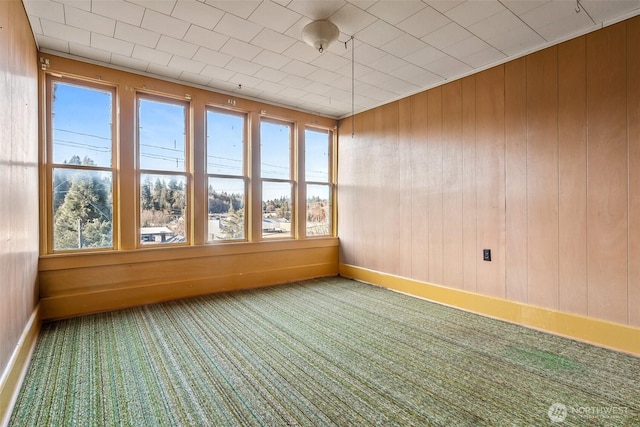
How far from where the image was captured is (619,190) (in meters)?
2.65

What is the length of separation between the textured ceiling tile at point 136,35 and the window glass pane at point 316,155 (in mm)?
2656

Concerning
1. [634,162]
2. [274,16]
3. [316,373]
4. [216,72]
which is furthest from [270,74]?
[634,162]

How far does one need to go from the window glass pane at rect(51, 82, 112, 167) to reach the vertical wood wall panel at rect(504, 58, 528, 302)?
14.7 feet

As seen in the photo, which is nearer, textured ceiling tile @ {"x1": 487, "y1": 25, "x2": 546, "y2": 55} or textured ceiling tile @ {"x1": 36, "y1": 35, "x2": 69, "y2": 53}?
textured ceiling tile @ {"x1": 487, "y1": 25, "x2": 546, "y2": 55}

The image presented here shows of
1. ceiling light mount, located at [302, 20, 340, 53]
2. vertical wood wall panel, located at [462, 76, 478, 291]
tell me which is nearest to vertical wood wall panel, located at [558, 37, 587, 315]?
vertical wood wall panel, located at [462, 76, 478, 291]

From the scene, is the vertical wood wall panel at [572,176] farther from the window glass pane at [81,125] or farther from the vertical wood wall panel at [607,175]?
the window glass pane at [81,125]

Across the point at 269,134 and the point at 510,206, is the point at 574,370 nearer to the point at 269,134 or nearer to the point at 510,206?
the point at 510,206

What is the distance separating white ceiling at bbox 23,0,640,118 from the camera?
2521 mm

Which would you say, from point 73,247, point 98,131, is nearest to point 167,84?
point 98,131

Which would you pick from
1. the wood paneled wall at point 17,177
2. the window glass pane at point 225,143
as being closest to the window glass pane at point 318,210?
the window glass pane at point 225,143

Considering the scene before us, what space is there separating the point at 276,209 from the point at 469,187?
2.78 metres

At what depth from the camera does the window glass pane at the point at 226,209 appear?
14.4 feet

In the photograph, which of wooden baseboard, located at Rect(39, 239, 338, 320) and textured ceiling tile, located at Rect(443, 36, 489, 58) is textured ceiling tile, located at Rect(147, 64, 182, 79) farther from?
textured ceiling tile, located at Rect(443, 36, 489, 58)

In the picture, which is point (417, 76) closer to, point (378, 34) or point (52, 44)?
point (378, 34)
